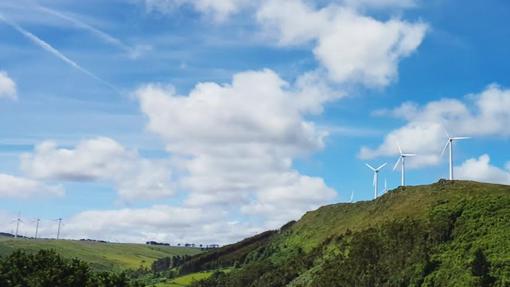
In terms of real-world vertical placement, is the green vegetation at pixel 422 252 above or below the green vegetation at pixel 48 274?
above

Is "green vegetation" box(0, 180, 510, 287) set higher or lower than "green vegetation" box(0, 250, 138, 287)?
higher

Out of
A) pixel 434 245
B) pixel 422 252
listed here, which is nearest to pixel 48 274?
pixel 422 252

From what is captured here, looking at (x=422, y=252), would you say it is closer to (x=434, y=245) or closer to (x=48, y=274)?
(x=434, y=245)

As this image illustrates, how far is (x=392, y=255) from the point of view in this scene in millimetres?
163000

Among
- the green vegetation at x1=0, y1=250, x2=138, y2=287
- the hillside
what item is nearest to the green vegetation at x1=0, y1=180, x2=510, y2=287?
the hillside

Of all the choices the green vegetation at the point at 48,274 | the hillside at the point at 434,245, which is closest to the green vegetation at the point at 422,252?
the hillside at the point at 434,245

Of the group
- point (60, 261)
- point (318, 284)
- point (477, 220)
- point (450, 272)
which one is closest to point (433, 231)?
point (477, 220)

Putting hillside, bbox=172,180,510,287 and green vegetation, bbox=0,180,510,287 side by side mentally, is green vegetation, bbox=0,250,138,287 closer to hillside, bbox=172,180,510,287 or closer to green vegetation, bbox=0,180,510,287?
green vegetation, bbox=0,180,510,287

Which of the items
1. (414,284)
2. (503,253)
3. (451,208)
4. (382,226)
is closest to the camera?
(503,253)

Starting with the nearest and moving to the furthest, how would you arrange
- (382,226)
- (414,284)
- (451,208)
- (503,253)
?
(503,253), (414,284), (451,208), (382,226)

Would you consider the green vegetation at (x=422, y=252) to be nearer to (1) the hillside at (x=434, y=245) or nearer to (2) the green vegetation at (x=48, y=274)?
(1) the hillside at (x=434, y=245)

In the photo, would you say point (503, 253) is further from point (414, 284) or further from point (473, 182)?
point (473, 182)

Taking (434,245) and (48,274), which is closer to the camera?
(48,274)

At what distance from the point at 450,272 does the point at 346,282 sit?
33.4 m
